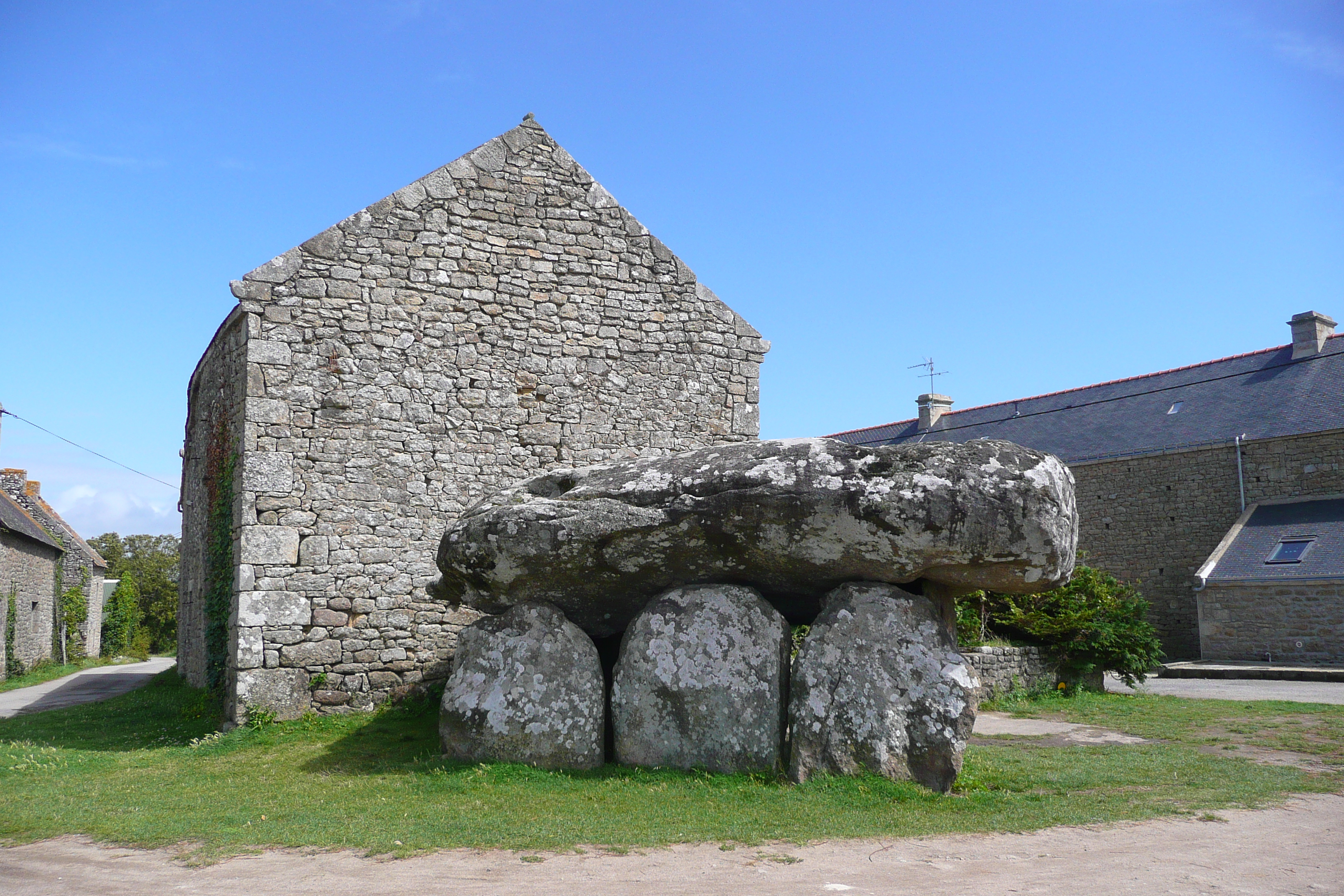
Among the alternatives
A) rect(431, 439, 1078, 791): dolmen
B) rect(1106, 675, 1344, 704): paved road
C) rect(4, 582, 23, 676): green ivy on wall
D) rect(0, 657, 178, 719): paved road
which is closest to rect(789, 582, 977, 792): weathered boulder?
rect(431, 439, 1078, 791): dolmen

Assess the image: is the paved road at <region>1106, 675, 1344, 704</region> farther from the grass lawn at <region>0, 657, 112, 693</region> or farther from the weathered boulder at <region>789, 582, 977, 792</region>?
the grass lawn at <region>0, 657, 112, 693</region>

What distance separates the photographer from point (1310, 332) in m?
22.1

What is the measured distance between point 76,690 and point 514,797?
1481 centimetres

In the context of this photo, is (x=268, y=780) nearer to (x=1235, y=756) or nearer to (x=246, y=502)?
(x=246, y=502)

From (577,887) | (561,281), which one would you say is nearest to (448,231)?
(561,281)

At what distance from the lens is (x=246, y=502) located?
9188 mm

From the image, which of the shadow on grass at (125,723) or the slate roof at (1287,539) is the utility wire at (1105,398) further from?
the shadow on grass at (125,723)

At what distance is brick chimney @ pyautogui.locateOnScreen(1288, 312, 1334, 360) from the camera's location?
22.0 metres

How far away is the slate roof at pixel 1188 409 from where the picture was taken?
2080cm

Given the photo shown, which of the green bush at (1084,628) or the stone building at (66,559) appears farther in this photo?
the stone building at (66,559)

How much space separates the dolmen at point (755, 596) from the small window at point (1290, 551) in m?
14.6

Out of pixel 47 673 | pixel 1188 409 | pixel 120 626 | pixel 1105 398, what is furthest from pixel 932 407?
pixel 120 626

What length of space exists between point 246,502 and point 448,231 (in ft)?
11.8

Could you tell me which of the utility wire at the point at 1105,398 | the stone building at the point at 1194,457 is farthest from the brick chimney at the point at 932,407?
the stone building at the point at 1194,457
